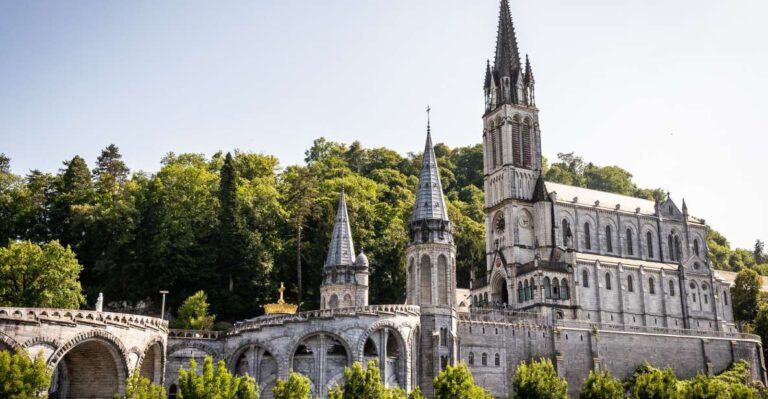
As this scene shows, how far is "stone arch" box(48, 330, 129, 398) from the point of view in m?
40.9

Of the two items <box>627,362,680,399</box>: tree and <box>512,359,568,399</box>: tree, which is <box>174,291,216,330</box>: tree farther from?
<box>627,362,680,399</box>: tree

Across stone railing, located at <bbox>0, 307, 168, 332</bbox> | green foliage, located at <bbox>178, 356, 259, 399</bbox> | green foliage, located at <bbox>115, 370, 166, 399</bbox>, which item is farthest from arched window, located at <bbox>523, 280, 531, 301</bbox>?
green foliage, located at <bbox>115, 370, 166, 399</bbox>

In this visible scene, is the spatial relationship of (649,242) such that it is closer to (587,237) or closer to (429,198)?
(587,237)

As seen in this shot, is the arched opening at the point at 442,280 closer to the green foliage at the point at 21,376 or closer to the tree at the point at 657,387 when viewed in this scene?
the tree at the point at 657,387

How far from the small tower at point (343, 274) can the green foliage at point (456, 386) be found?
21073mm

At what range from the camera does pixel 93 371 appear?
1657 inches

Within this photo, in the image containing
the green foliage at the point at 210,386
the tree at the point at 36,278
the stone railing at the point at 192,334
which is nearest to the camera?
the green foliage at the point at 210,386

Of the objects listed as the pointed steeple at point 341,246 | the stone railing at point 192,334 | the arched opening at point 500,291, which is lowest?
the stone railing at point 192,334

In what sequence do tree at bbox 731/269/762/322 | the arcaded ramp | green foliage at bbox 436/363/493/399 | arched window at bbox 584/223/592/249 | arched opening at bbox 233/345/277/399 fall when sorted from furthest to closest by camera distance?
tree at bbox 731/269/762/322 → arched window at bbox 584/223/592/249 → arched opening at bbox 233/345/277/399 → green foliage at bbox 436/363/493/399 → the arcaded ramp

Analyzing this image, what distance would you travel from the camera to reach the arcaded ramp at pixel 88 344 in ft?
120

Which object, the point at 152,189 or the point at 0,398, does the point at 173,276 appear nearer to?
the point at 152,189

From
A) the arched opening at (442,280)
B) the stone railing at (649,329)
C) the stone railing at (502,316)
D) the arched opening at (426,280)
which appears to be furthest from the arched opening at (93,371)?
the stone railing at (649,329)

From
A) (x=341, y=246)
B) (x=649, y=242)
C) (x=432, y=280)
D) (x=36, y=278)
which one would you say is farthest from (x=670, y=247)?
(x=36, y=278)

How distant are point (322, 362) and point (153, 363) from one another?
32.0 feet
